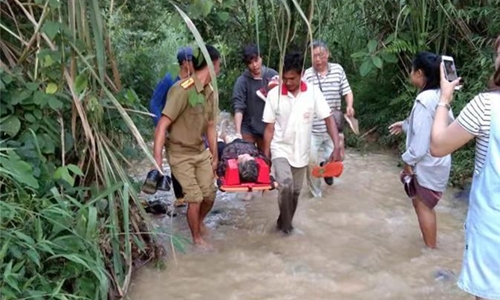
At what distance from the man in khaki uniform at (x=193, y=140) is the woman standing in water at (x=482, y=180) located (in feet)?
6.20

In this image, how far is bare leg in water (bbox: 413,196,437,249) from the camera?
13.1ft

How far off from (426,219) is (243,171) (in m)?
1.29

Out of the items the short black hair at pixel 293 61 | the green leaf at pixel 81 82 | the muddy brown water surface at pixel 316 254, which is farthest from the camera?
the short black hair at pixel 293 61

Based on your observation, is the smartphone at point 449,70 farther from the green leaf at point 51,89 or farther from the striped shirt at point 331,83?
the striped shirt at point 331,83

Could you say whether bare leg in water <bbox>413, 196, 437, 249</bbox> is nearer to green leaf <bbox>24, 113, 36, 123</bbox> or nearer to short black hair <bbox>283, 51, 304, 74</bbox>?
short black hair <bbox>283, 51, 304, 74</bbox>

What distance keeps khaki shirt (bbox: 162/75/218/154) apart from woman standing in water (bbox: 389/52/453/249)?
1289mm

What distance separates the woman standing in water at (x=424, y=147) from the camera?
3.74 metres

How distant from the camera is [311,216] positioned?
5043 millimetres

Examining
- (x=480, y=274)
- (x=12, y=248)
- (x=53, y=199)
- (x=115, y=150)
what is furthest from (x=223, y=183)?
(x=480, y=274)

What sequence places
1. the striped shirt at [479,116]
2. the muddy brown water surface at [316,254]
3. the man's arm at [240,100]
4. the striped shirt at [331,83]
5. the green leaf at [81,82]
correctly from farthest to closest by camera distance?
the striped shirt at [331,83], the man's arm at [240,100], the muddy brown water surface at [316,254], the green leaf at [81,82], the striped shirt at [479,116]

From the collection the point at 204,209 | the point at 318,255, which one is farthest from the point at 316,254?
the point at 204,209

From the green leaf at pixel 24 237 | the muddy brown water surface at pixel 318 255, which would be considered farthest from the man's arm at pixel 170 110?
the green leaf at pixel 24 237

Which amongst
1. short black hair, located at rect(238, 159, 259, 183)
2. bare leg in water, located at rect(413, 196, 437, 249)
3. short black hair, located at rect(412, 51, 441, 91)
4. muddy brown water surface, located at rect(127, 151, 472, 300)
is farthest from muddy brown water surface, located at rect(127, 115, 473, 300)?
short black hair, located at rect(412, 51, 441, 91)

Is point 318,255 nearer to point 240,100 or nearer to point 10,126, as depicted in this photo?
point 240,100
